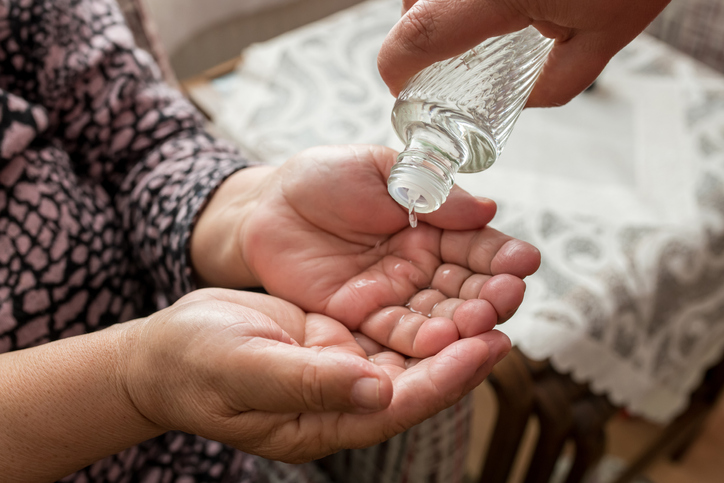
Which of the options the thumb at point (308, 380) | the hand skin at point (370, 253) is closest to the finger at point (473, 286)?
the hand skin at point (370, 253)

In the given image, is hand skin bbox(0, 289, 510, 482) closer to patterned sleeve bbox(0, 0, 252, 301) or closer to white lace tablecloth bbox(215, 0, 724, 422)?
patterned sleeve bbox(0, 0, 252, 301)

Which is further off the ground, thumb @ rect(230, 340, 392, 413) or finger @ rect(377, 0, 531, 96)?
finger @ rect(377, 0, 531, 96)

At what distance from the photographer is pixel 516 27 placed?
384 millimetres

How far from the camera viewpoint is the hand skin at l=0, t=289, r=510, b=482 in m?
0.38

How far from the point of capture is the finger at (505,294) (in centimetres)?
43

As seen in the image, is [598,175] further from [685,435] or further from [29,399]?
[29,399]

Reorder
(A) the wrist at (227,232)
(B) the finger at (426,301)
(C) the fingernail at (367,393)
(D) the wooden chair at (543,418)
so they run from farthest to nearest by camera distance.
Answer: (D) the wooden chair at (543,418) → (A) the wrist at (227,232) → (B) the finger at (426,301) → (C) the fingernail at (367,393)

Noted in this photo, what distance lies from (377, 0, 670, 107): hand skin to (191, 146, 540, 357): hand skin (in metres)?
0.13

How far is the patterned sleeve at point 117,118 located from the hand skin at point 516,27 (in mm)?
313

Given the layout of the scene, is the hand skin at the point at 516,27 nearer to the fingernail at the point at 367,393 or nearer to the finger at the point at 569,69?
the finger at the point at 569,69

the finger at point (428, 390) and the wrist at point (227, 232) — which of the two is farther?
the wrist at point (227, 232)

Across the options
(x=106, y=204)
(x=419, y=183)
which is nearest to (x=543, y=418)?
(x=419, y=183)

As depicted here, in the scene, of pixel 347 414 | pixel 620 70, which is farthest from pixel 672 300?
pixel 347 414

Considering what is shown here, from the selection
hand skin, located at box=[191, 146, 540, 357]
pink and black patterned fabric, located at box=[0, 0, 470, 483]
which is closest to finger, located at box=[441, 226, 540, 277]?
hand skin, located at box=[191, 146, 540, 357]
